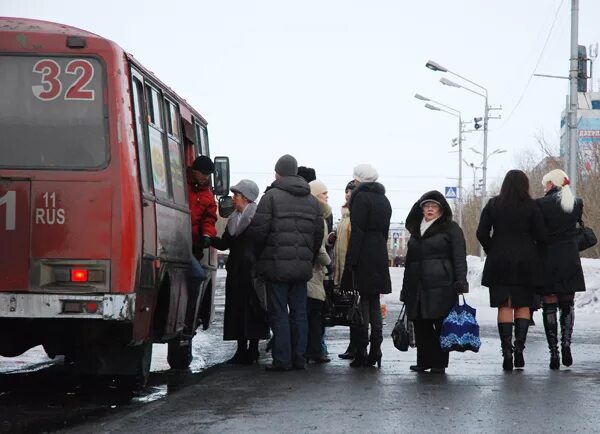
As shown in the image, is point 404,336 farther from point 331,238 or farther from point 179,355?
point 179,355

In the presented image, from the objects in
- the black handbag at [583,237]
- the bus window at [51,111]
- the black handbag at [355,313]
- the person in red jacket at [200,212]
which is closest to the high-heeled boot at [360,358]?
the black handbag at [355,313]

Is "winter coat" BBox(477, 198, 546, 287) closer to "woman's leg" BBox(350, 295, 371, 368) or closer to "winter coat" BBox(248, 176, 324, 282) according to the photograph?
"woman's leg" BBox(350, 295, 371, 368)

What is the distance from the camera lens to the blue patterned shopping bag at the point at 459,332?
41.1ft

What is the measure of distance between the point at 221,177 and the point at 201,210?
52.1 inches

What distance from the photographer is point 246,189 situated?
13828 mm

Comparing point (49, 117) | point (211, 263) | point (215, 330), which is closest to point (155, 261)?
point (49, 117)

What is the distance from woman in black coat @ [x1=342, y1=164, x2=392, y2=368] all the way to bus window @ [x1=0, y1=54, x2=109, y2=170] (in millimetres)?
3888

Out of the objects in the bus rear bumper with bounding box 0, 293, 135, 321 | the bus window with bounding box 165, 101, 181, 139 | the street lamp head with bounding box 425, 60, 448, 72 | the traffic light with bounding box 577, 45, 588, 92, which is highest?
the street lamp head with bounding box 425, 60, 448, 72

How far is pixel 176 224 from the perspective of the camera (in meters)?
11.7

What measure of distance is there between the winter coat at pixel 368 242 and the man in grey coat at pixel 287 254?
0.34m

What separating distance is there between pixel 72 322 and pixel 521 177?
191 inches

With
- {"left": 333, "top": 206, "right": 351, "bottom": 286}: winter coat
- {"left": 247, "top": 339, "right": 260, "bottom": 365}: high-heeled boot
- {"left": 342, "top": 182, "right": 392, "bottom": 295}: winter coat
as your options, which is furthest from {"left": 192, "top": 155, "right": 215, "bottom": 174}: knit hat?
{"left": 247, "top": 339, "right": 260, "bottom": 365}: high-heeled boot

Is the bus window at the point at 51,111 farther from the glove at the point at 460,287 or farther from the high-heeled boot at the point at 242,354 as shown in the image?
the high-heeled boot at the point at 242,354

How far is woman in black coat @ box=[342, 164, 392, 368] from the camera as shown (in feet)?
43.5
